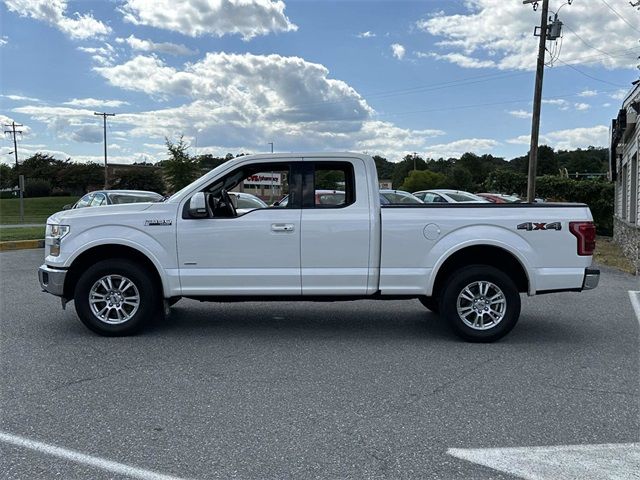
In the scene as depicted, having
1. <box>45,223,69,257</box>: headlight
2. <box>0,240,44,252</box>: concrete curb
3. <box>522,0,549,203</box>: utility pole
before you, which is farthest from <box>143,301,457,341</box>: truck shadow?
<box>522,0,549,203</box>: utility pole

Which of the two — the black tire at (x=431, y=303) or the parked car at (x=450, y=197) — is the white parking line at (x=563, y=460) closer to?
the black tire at (x=431, y=303)

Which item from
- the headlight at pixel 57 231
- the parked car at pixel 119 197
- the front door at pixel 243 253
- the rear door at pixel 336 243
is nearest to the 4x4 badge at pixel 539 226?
the rear door at pixel 336 243

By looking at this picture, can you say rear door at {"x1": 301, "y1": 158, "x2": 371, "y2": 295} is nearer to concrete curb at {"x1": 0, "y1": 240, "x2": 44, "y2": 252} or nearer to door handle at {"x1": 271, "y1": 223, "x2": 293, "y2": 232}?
door handle at {"x1": 271, "y1": 223, "x2": 293, "y2": 232}

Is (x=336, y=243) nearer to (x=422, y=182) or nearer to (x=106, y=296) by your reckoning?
(x=106, y=296)

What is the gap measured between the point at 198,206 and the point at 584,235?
157 inches

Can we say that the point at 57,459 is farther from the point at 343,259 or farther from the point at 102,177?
the point at 102,177

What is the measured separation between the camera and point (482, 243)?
579cm

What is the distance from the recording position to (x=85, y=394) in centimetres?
437

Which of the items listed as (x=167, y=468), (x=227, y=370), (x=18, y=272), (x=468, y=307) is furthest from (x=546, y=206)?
(x=18, y=272)

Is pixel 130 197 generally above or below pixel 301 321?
above

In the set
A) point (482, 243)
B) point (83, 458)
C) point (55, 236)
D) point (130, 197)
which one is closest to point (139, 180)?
point (130, 197)

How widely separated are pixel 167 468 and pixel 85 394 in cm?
149

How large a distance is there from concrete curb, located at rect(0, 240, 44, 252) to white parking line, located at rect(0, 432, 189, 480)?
12.8 metres

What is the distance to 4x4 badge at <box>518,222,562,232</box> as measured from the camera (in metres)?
5.80
